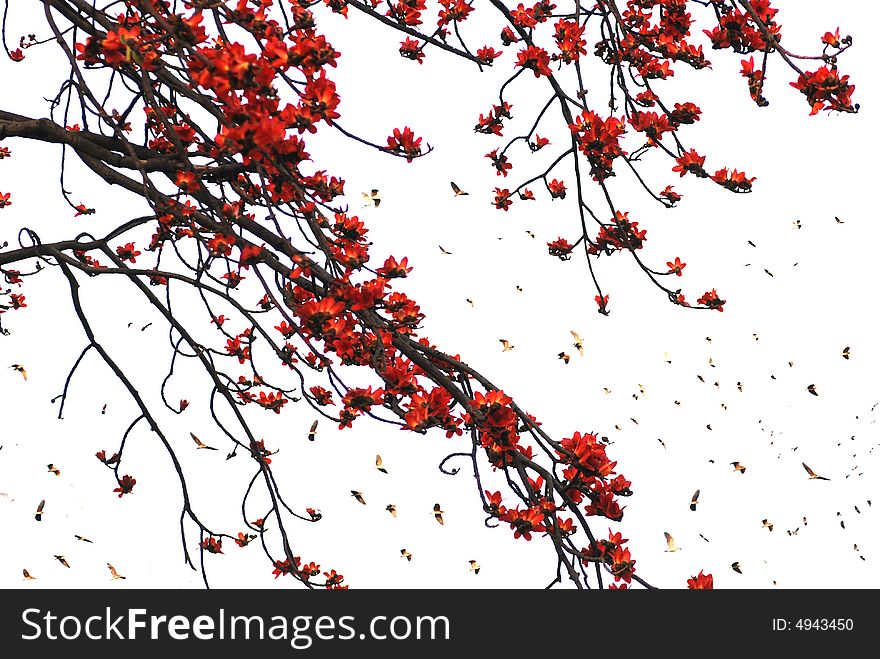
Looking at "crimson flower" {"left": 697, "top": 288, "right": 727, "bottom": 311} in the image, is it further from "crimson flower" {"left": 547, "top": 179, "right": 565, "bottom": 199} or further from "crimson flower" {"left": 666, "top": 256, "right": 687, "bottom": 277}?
"crimson flower" {"left": 547, "top": 179, "right": 565, "bottom": 199}

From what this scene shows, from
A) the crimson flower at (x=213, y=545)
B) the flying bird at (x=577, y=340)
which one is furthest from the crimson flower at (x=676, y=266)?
the crimson flower at (x=213, y=545)

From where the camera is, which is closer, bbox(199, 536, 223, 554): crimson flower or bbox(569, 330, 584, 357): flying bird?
bbox(199, 536, 223, 554): crimson flower

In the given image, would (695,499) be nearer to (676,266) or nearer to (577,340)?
(577,340)

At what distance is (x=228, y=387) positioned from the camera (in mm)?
2707

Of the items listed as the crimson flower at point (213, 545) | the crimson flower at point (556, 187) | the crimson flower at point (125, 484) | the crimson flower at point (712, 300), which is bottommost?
the crimson flower at point (213, 545)

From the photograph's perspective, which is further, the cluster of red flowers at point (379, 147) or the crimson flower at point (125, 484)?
the crimson flower at point (125, 484)

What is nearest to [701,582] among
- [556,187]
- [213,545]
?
[556,187]

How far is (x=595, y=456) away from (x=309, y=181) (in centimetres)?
88

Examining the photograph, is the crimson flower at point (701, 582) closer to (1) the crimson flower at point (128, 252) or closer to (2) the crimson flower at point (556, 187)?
(2) the crimson flower at point (556, 187)

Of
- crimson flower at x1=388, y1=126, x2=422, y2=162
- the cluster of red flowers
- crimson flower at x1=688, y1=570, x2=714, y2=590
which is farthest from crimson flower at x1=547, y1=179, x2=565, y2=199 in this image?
crimson flower at x1=688, y1=570, x2=714, y2=590

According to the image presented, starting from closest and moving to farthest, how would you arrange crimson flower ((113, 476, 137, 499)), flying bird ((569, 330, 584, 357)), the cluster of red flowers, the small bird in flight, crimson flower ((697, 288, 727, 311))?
the cluster of red flowers, crimson flower ((697, 288, 727, 311)), crimson flower ((113, 476, 137, 499)), the small bird in flight, flying bird ((569, 330, 584, 357))

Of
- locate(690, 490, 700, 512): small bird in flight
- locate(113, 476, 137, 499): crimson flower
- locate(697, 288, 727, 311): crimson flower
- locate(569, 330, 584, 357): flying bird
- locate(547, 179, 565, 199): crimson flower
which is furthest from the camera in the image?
locate(569, 330, 584, 357): flying bird

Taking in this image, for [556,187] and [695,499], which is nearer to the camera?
[556,187]

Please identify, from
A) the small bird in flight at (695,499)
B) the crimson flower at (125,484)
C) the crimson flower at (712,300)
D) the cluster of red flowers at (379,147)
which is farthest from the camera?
the small bird in flight at (695,499)
